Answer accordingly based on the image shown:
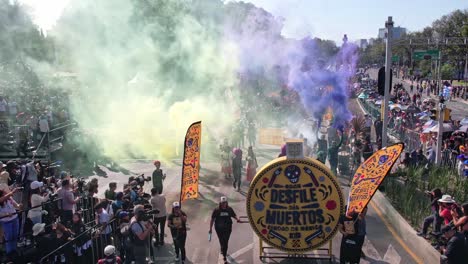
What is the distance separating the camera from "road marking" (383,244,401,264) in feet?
30.1

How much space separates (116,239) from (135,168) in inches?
334

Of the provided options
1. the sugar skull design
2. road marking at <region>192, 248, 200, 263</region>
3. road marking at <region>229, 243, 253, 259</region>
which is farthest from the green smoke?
the sugar skull design

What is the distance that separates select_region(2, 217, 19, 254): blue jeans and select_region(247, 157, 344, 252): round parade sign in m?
4.53

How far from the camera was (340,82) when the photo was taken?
112 ft

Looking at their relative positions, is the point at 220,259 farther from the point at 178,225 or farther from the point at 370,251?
the point at 370,251

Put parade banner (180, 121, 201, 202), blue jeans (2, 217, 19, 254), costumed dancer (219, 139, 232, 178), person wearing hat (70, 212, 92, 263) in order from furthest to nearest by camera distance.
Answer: costumed dancer (219, 139, 232, 178)
parade banner (180, 121, 201, 202)
blue jeans (2, 217, 19, 254)
person wearing hat (70, 212, 92, 263)

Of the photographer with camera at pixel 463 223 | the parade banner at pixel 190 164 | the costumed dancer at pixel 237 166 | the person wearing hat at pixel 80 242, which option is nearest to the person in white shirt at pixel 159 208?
the parade banner at pixel 190 164

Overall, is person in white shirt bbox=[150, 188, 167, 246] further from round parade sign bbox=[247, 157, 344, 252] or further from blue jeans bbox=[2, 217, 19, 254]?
blue jeans bbox=[2, 217, 19, 254]

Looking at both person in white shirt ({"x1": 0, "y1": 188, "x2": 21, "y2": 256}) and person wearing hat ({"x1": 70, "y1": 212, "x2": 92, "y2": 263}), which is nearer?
person wearing hat ({"x1": 70, "y1": 212, "x2": 92, "y2": 263})

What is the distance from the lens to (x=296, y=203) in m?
8.32

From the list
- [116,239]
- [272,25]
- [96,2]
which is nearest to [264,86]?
[272,25]

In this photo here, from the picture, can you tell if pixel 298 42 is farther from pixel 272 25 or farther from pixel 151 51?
pixel 151 51

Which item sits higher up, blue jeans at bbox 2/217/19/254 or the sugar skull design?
the sugar skull design

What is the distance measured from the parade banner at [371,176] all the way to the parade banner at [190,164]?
11.5ft
